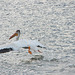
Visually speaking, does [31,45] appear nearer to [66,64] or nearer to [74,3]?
[66,64]

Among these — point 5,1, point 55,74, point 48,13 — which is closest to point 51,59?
point 55,74

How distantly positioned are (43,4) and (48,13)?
5.65m

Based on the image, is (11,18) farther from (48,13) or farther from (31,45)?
(31,45)

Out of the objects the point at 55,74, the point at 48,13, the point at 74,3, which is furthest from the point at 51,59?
the point at 74,3

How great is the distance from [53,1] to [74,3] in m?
2.83

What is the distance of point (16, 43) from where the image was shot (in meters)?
13.1

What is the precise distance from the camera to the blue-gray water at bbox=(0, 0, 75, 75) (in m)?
12.6

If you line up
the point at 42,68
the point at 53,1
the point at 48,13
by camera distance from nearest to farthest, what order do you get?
1. the point at 42,68
2. the point at 48,13
3. the point at 53,1

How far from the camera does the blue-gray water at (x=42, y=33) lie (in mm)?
12590

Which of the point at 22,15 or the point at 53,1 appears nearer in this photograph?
the point at 22,15

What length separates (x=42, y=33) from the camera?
18781 millimetres

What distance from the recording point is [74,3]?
31.3 meters

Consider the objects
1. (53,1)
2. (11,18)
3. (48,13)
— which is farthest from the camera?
(53,1)

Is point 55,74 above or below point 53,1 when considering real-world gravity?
below
